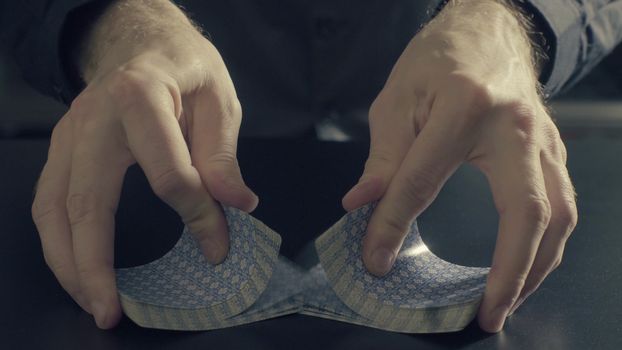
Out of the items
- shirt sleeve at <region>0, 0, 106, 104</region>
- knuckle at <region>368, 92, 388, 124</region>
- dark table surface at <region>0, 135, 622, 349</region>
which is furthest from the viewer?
shirt sleeve at <region>0, 0, 106, 104</region>

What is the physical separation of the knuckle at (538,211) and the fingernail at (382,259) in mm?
123

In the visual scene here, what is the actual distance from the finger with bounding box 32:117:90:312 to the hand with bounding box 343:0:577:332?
26 cm

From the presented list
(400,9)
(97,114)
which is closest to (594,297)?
(97,114)

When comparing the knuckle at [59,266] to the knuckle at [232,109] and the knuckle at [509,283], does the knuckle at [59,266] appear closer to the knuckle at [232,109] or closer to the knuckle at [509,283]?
the knuckle at [232,109]

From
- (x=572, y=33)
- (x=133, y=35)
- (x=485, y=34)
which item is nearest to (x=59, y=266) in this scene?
(x=133, y=35)

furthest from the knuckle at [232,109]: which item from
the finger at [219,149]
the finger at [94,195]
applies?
the finger at [94,195]

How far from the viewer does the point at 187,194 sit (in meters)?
0.65

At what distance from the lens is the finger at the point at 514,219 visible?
24.2 inches

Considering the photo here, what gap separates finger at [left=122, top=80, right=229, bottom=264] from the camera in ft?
2.10

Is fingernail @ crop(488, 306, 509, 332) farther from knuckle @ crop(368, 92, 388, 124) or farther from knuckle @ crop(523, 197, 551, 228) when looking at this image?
knuckle @ crop(368, 92, 388, 124)

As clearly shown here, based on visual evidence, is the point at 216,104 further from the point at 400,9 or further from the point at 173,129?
the point at 400,9

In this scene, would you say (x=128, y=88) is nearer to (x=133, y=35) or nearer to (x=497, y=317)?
(x=133, y=35)

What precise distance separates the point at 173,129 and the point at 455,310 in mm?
288

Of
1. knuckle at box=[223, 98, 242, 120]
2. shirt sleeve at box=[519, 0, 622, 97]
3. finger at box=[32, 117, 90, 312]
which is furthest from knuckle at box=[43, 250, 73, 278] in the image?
shirt sleeve at box=[519, 0, 622, 97]
